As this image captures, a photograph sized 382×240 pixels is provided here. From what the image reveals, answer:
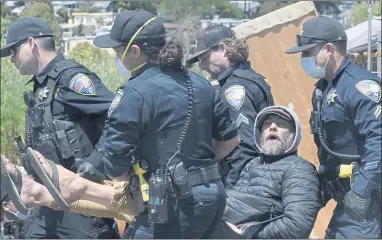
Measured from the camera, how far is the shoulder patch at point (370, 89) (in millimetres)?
4389

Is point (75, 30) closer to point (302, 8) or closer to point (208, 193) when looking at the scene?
point (302, 8)

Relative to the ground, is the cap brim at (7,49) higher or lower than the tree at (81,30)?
higher

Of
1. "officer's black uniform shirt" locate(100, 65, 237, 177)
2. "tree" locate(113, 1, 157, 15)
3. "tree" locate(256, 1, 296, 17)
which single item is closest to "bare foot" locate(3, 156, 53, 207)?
"officer's black uniform shirt" locate(100, 65, 237, 177)

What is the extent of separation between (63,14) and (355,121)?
20.9 ft

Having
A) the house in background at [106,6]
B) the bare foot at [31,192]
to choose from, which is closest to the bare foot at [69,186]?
the bare foot at [31,192]

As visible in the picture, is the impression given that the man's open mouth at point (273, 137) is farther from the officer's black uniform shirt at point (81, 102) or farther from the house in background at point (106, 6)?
the house in background at point (106, 6)

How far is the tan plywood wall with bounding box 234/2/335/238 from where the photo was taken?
6992 mm

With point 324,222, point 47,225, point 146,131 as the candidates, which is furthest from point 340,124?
point 324,222

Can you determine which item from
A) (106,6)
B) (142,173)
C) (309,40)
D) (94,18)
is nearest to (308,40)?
(309,40)

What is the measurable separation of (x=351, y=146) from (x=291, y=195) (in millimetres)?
418

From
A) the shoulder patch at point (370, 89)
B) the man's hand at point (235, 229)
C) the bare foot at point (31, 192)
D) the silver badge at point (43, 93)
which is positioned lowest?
the man's hand at point (235, 229)

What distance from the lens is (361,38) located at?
1050 cm

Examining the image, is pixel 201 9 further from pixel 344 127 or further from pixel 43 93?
pixel 344 127

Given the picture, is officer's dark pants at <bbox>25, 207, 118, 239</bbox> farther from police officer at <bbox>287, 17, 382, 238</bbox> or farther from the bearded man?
police officer at <bbox>287, 17, 382, 238</bbox>
